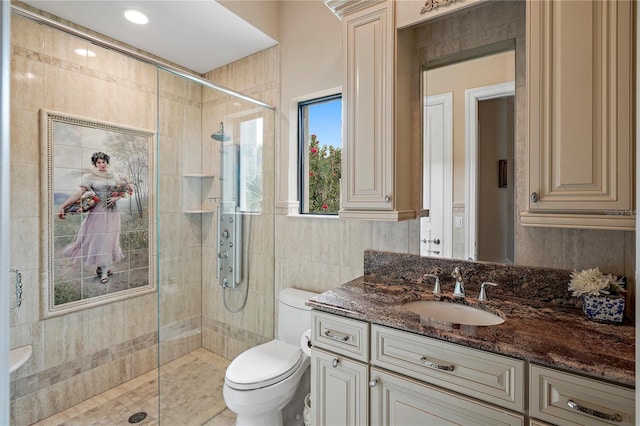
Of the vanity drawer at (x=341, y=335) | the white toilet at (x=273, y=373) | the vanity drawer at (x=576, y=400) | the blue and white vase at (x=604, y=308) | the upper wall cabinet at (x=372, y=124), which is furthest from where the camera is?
the white toilet at (x=273, y=373)

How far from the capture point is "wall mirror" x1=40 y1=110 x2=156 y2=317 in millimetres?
1958

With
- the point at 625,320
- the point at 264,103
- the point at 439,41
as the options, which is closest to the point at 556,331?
the point at 625,320

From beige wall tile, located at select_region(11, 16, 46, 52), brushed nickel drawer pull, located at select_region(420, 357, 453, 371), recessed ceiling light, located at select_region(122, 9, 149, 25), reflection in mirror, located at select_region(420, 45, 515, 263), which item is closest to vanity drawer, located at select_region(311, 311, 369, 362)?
brushed nickel drawer pull, located at select_region(420, 357, 453, 371)

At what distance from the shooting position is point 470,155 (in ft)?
4.98

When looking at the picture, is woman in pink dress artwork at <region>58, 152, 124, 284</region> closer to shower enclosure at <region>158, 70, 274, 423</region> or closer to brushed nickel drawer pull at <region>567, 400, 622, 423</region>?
shower enclosure at <region>158, 70, 274, 423</region>

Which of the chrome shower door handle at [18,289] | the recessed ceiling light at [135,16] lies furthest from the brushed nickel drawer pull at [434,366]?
the recessed ceiling light at [135,16]

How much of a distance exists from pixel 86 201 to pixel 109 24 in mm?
1170

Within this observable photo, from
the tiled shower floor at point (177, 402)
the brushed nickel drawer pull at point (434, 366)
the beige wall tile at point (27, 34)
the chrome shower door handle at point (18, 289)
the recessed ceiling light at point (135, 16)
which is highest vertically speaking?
the recessed ceiling light at point (135, 16)

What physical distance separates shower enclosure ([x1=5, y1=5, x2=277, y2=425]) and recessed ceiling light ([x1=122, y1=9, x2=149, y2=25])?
0.27m

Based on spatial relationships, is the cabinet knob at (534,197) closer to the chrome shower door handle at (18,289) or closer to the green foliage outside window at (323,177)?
the green foliage outside window at (323,177)

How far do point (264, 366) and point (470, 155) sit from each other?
158 cm

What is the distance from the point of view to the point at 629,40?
995 mm

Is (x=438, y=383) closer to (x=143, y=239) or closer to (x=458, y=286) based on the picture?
(x=458, y=286)

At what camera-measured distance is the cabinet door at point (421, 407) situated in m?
0.99
